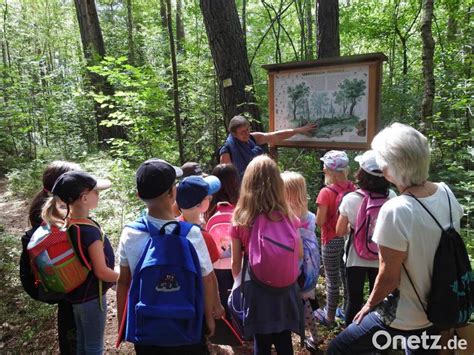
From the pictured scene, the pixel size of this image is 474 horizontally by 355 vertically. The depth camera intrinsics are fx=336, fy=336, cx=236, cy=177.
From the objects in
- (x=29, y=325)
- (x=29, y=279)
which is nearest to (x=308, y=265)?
(x=29, y=279)

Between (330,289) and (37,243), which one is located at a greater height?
(37,243)

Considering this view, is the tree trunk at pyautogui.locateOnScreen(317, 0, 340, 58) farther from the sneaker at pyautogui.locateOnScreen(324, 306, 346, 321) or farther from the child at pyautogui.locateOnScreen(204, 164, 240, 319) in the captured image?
the sneaker at pyautogui.locateOnScreen(324, 306, 346, 321)

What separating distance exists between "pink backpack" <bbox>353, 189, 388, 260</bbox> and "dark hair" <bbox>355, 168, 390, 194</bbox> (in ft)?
0.12

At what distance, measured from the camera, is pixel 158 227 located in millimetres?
1889

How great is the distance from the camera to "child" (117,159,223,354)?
1878 millimetres

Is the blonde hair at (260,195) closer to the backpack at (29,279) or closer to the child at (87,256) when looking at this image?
the child at (87,256)

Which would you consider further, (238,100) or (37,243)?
(238,100)

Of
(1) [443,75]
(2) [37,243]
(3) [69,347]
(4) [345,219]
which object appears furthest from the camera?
A: (1) [443,75]

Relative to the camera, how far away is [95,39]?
10.3 metres

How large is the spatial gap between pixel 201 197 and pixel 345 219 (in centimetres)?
127

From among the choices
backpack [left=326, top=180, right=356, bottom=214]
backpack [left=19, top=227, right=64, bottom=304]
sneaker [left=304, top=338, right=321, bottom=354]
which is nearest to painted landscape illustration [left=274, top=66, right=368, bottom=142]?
backpack [left=326, top=180, right=356, bottom=214]

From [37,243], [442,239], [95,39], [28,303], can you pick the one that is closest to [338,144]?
[442,239]

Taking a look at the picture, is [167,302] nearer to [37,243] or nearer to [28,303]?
[37,243]

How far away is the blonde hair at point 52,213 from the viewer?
2.31m
